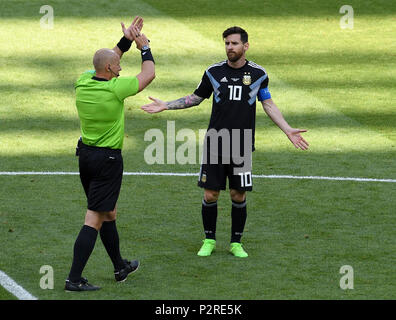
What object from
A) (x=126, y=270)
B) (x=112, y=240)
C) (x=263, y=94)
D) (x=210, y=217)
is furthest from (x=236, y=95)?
(x=126, y=270)

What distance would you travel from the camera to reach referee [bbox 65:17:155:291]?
907cm

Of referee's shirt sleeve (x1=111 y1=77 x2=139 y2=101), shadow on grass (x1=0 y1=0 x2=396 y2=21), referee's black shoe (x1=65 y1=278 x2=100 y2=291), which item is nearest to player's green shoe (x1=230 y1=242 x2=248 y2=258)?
referee's black shoe (x1=65 y1=278 x2=100 y2=291)

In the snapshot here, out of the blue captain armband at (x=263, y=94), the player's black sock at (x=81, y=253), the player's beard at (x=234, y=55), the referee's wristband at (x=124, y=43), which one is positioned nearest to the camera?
the player's black sock at (x=81, y=253)

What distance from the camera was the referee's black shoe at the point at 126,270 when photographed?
9430 millimetres

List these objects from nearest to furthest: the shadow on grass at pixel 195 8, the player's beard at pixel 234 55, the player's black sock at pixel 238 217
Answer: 1. the player's beard at pixel 234 55
2. the player's black sock at pixel 238 217
3. the shadow on grass at pixel 195 8

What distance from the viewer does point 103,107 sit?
909 cm

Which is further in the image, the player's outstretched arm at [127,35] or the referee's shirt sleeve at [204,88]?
the referee's shirt sleeve at [204,88]

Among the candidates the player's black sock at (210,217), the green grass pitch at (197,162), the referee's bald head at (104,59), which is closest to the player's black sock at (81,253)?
the green grass pitch at (197,162)

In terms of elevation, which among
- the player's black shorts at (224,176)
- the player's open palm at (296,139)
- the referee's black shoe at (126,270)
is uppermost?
the player's open palm at (296,139)

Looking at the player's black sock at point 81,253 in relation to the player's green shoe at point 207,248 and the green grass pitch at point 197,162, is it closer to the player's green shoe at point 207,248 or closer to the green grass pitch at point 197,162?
the green grass pitch at point 197,162

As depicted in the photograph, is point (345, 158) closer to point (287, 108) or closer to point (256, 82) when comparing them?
point (287, 108)

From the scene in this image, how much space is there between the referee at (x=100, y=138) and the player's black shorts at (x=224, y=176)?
50.9 inches

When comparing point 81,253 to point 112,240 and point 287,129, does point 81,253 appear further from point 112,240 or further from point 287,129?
point 287,129

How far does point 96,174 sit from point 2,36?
12590mm
